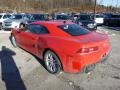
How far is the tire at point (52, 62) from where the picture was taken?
23.5ft

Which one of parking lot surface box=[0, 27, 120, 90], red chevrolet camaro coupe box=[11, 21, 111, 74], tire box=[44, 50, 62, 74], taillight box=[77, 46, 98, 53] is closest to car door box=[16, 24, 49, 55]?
red chevrolet camaro coupe box=[11, 21, 111, 74]

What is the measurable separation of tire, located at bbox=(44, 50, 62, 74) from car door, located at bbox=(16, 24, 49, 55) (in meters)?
0.77

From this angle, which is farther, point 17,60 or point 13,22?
point 13,22

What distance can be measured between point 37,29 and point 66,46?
7.27ft

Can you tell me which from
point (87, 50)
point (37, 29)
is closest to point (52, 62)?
point (87, 50)

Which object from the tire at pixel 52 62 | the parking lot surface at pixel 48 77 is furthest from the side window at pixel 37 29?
the parking lot surface at pixel 48 77

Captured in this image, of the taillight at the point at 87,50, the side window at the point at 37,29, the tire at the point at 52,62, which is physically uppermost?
the side window at the point at 37,29

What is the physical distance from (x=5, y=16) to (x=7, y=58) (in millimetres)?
16186

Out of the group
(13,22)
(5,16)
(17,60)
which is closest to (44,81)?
(17,60)

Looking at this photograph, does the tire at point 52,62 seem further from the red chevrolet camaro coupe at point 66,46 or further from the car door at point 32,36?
the car door at point 32,36

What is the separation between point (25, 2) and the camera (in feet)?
253

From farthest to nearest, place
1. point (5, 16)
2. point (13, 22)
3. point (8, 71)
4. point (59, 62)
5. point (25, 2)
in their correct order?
point (25, 2) → point (5, 16) → point (13, 22) → point (8, 71) → point (59, 62)

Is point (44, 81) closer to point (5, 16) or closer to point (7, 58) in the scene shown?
point (7, 58)

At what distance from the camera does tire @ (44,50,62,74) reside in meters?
7.16
